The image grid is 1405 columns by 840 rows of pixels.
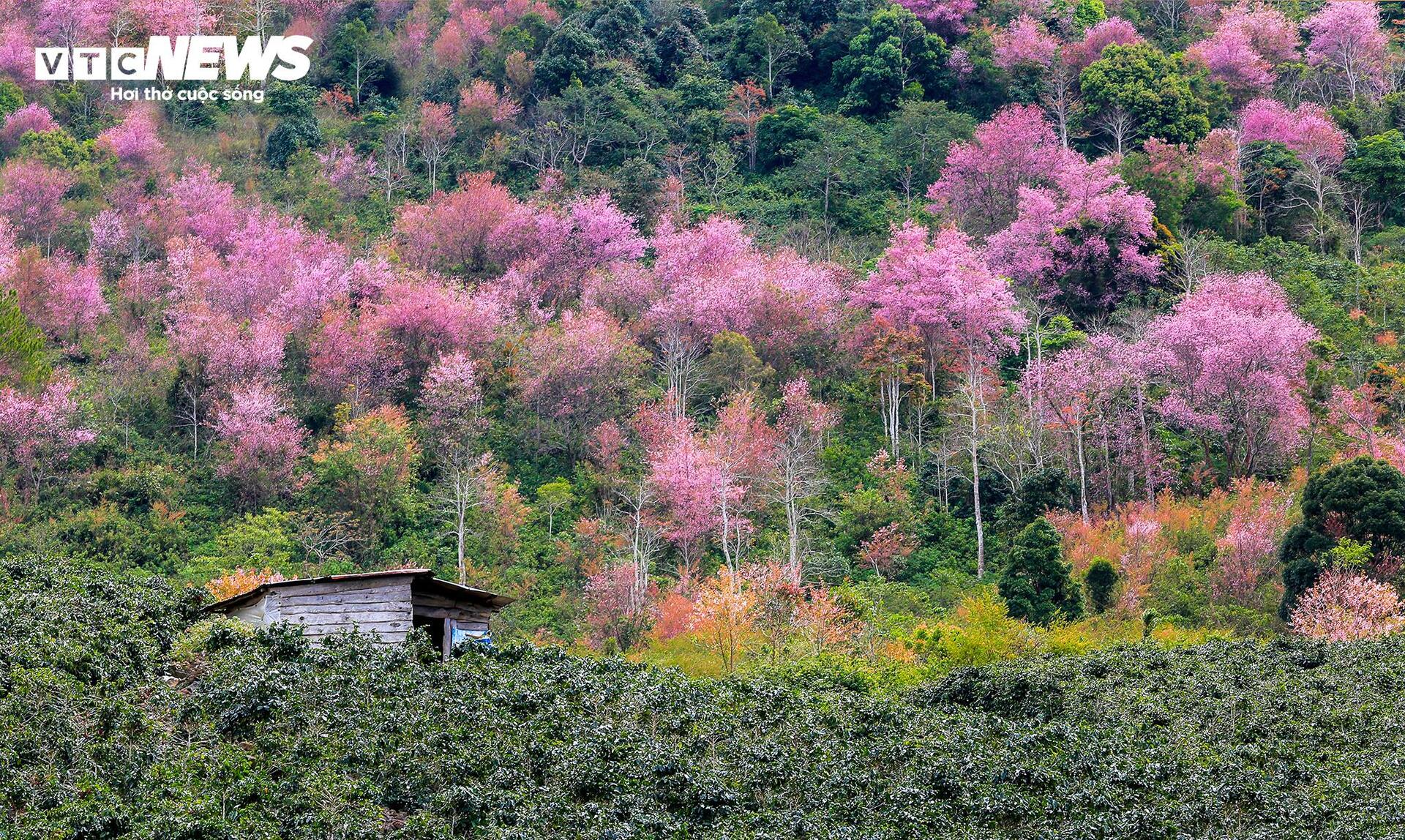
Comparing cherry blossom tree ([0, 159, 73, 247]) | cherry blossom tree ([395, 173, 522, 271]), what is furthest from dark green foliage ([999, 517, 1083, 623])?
cherry blossom tree ([0, 159, 73, 247])

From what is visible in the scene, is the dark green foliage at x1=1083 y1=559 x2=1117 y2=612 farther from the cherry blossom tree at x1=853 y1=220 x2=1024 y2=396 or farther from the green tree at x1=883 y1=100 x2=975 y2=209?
the green tree at x1=883 y1=100 x2=975 y2=209

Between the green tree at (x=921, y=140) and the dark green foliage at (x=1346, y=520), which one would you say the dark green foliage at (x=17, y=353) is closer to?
the dark green foliage at (x=1346, y=520)

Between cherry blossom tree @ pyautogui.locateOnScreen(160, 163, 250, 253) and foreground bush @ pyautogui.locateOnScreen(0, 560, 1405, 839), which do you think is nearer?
foreground bush @ pyautogui.locateOnScreen(0, 560, 1405, 839)

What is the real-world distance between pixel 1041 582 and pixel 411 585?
15.4m

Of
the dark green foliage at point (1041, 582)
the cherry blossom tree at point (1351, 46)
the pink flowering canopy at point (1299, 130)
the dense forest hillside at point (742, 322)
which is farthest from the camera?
the cherry blossom tree at point (1351, 46)

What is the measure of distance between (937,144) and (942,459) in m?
23.6

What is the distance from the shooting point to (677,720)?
2330 cm

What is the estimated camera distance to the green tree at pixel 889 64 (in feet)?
213

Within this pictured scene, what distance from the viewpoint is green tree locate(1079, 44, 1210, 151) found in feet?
193

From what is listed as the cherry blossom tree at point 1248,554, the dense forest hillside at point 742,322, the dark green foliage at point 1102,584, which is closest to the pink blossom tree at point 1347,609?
the dense forest hillside at point 742,322

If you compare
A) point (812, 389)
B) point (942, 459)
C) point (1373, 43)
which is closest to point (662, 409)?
point (812, 389)

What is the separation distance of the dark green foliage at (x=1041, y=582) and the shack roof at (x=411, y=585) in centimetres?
1286

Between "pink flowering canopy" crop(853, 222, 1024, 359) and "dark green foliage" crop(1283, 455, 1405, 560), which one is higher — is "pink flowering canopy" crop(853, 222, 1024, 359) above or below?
above

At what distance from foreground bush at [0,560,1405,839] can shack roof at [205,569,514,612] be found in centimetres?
107
